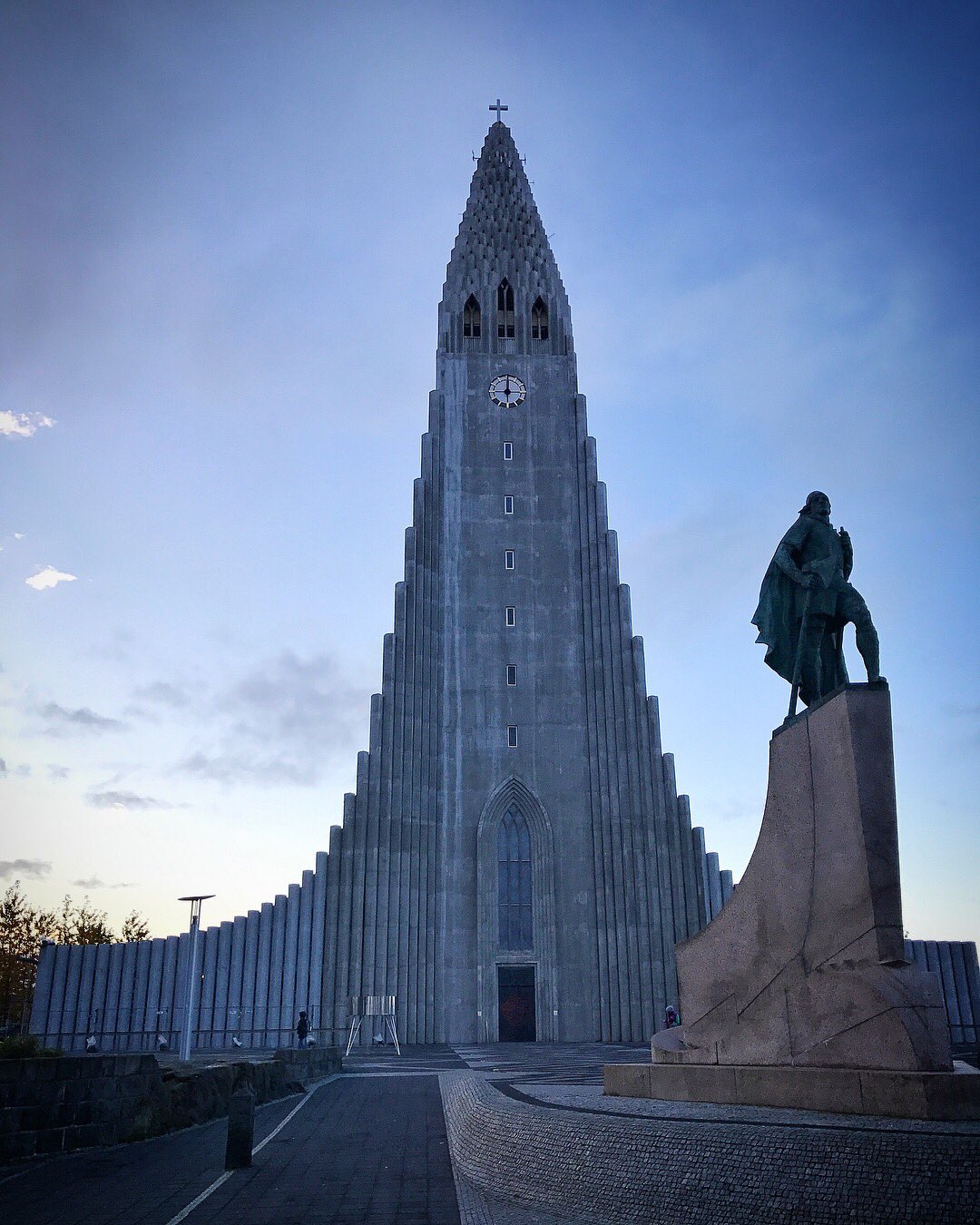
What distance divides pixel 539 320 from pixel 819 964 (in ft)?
143

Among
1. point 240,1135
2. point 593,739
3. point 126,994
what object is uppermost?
point 593,739

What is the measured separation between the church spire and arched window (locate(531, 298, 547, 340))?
0.25ft

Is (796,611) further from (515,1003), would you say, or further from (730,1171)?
(515,1003)

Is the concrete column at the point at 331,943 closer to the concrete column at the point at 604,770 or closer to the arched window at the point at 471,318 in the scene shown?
the concrete column at the point at 604,770

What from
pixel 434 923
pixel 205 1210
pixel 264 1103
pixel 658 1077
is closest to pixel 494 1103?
pixel 658 1077

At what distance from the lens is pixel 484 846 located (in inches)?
1542

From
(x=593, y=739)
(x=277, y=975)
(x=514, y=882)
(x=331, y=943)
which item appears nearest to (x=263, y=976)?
(x=277, y=975)

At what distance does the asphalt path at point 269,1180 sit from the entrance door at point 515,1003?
81.7 feet

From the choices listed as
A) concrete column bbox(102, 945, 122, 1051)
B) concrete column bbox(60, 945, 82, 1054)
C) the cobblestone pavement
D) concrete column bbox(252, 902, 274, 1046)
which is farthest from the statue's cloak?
concrete column bbox(60, 945, 82, 1054)

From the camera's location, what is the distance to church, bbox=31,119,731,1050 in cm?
3738

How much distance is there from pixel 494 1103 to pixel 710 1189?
3.72m

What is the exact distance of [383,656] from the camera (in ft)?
133

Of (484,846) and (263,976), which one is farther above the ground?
(484,846)

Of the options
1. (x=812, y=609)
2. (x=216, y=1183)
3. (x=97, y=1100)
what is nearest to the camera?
(x=216, y=1183)
